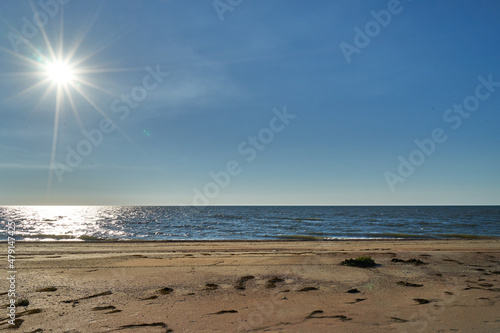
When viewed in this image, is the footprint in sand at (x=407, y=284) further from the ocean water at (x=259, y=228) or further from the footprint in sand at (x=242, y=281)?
the ocean water at (x=259, y=228)

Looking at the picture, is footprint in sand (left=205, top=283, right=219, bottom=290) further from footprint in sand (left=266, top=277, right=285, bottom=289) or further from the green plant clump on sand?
the green plant clump on sand

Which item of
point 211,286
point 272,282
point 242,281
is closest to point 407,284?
point 272,282

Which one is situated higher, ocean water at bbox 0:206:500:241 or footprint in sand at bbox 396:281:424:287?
footprint in sand at bbox 396:281:424:287

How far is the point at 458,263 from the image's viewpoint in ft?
39.2

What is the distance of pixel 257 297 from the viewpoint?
740 cm

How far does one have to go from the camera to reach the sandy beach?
5656 millimetres

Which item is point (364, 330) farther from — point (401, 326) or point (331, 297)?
point (331, 297)

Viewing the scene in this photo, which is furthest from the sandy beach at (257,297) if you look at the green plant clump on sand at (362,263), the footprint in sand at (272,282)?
the green plant clump on sand at (362,263)

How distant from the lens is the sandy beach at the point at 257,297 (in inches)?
223

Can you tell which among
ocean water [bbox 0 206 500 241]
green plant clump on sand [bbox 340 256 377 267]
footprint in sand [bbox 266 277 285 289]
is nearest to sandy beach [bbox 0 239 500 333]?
footprint in sand [bbox 266 277 285 289]

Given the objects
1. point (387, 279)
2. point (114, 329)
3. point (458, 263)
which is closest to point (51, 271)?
point (114, 329)

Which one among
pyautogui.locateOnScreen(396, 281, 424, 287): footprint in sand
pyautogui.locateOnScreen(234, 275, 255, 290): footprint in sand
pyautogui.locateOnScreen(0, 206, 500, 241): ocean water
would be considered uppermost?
pyautogui.locateOnScreen(234, 275, 255, 290): footprint in sand

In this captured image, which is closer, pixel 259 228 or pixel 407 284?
pixel 407 284

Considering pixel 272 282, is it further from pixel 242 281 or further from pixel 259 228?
pixel 259 228
